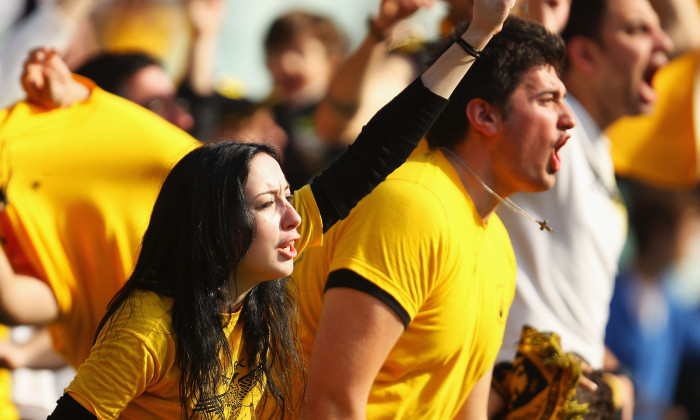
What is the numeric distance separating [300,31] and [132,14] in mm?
789

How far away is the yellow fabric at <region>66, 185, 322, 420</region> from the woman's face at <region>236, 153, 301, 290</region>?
0.11 m

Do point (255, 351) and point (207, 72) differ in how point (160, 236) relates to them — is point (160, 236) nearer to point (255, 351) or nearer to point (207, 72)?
point (255, 351)

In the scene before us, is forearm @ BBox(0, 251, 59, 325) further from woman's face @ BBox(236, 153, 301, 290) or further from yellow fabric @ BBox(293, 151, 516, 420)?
woman's face @ BBox(236, 153, 301, 290)

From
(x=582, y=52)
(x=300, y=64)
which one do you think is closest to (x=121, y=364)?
(x=582, y=52)

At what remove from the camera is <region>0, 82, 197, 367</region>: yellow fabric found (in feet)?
10.0

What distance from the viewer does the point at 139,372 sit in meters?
2.02

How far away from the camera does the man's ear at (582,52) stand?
399 cm

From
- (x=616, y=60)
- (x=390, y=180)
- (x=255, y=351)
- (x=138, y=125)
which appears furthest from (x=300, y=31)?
(x=255, y=351)

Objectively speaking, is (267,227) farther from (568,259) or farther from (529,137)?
(568,259)

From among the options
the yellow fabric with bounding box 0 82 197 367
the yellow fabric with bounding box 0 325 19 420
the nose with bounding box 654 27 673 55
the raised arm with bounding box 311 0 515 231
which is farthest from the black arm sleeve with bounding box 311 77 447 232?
the nose with bounding box 654 27 673 55

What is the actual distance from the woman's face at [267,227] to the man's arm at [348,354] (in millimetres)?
347

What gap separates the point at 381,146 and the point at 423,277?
1.27 ft

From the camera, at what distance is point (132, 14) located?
5578mm

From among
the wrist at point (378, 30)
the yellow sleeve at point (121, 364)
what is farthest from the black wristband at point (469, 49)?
the wrist at point (378, 30)
